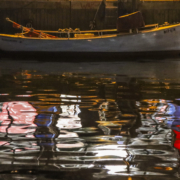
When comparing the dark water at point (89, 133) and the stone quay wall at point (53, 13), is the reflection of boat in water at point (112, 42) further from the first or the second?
the dark water at point (89, 133)

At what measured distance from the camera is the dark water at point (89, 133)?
2891 millimetres

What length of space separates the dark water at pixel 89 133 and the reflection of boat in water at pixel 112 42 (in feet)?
35.8

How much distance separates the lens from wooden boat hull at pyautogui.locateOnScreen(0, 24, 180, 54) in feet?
61.1

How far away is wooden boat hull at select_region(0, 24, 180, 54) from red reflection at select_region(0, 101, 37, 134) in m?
12.9

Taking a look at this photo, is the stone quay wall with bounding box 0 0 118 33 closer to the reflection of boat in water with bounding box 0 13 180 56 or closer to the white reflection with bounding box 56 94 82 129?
the reflection of boat in water with bounding box 0 13 180 56

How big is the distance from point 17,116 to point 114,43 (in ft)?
46.6

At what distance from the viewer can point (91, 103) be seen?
247 inches

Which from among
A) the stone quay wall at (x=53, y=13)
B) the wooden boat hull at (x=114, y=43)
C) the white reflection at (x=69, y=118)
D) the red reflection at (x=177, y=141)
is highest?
the stone quay wall at (x=53, y=13)

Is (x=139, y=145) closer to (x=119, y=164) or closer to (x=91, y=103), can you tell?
(x=119, y=164)

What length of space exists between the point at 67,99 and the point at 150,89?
2358 millimetres

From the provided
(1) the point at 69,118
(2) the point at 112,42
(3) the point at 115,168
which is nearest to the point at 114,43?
(2) the point at 112,42

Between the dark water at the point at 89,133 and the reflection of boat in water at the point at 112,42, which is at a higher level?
the reflection of boat in water at the point at 112,42

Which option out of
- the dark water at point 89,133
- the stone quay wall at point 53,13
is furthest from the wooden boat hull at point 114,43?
the dark water at point 89,133

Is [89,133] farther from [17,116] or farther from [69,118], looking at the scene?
[17,116]
